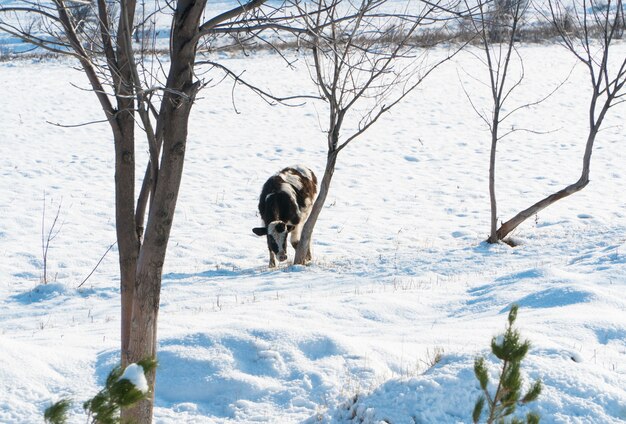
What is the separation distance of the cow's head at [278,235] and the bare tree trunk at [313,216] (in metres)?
0.25

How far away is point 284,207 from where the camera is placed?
485 inches

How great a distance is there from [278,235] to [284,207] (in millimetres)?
612

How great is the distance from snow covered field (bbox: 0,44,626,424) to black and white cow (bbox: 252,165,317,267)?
0.53 metres

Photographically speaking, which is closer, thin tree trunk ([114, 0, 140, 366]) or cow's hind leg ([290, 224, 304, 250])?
thin tree trunk ([114, 0, 140, 366])

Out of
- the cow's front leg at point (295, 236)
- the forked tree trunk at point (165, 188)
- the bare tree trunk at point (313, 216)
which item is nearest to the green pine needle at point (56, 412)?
the forked tree trunk at point (165, 188)

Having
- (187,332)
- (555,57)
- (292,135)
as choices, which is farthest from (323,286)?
(555,57)

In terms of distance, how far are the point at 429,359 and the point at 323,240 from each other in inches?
354

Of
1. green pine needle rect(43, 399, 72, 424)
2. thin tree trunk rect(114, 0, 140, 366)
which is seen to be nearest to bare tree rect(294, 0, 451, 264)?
thin tree trunk rect(114, 0, 140, 366)

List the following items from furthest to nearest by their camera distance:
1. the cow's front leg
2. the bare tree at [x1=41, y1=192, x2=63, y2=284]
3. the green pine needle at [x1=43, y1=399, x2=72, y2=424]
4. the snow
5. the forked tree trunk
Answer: the cow's front leg, the bare tree at [x1=41, y1=192, x2=63, y2=284], the forked tree trunk, the snow, the green pine needle at [x1=43, y1=399, x2=72, y2=424]

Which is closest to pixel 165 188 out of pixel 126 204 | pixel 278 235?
pixel 126 204

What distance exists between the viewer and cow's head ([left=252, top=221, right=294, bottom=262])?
39.0 ft

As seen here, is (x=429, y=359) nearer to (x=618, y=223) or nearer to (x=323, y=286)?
(x=323, y=286)

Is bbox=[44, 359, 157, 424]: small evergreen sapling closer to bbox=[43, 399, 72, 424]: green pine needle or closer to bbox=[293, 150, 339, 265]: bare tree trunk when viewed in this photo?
bbox=[43, 399, 72, 424]: green pine needle

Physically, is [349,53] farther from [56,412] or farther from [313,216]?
[56,412]
